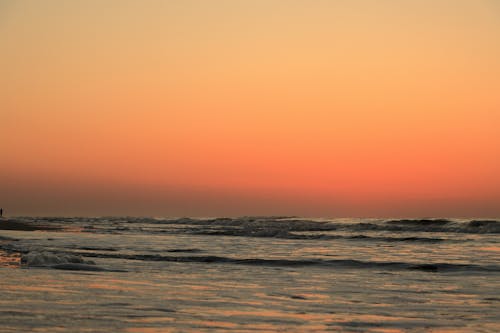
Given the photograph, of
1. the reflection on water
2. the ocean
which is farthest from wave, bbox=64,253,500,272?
the reflection on water

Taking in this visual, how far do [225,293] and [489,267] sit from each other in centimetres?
938

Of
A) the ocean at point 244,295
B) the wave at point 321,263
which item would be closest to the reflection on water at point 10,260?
the ocean at point 244,295

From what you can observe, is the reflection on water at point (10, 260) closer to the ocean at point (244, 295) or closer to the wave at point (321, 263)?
the ocean at point (244, 295)

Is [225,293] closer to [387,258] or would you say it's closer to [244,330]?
[244,330]

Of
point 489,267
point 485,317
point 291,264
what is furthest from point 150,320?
point 489,267

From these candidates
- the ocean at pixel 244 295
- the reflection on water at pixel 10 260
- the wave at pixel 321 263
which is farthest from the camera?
the wave at pixel 321 263

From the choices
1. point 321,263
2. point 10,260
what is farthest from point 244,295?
point 321,263

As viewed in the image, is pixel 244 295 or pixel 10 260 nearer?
pixel 244 295

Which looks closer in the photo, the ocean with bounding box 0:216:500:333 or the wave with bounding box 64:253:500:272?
the ocean with bounding box 0:216:500:333

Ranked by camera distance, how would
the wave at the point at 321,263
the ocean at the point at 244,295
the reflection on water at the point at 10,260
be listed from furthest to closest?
the wave at the point at 321,263 < the reflection on water at the point at 10,260 < the ocean at the point at 244,295

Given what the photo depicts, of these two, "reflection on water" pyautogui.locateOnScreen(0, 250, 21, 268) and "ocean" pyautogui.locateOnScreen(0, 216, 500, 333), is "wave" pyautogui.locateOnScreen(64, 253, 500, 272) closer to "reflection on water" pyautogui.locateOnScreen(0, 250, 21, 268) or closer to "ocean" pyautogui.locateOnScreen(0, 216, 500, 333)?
"ocean" pyautogui.locateOnScreen(0, 216, 500, 333)

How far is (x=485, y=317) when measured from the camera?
8750 mm

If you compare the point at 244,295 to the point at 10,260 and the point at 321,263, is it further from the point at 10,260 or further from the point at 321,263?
the point at 321,263

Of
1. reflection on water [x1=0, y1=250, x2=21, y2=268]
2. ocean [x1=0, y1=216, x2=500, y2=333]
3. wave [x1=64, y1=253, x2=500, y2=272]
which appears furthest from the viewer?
wave [x1=64, y1=253, x2=500, y2=272]
